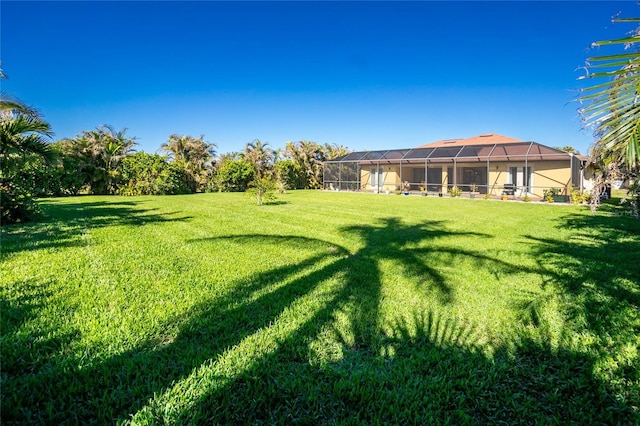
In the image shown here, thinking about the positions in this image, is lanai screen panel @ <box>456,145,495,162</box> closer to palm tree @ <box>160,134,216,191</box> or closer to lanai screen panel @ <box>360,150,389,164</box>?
lanai screen panel @ <box>360,150,389,164</box>

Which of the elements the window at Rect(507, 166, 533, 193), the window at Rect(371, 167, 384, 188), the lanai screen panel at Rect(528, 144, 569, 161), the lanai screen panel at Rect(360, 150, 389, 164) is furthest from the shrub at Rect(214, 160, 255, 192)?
the lanai screen panel at Rect(528, 144, 569, 161)

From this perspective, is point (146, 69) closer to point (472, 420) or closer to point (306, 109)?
point (306, 109)

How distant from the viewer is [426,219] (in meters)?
11.4

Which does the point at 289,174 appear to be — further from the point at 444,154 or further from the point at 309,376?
the point at 309,376

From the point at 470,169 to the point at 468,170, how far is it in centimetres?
19

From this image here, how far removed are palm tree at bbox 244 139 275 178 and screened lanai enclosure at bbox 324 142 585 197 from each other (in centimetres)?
576

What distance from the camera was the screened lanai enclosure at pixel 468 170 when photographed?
877 inches

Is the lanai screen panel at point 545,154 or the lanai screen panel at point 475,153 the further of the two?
the lanai screen panel at point 475,153

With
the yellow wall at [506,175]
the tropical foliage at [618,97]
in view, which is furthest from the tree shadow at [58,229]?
the yellow wall at [506,175]

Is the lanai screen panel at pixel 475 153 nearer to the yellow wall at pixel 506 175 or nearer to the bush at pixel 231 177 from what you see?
the yellow wall at pixel 506 175

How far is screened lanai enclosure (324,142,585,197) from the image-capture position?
22.3 meters

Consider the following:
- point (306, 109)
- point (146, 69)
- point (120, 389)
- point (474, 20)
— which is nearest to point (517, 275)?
point (120, 389)

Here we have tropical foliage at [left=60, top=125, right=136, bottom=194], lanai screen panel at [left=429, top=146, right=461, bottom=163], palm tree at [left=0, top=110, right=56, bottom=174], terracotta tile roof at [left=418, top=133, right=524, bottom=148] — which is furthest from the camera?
terracotta tile roof at [left=418, top=133, right=524, bottom=148]

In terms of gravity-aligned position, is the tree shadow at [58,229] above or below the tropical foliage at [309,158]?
below
